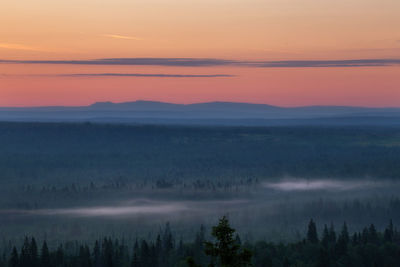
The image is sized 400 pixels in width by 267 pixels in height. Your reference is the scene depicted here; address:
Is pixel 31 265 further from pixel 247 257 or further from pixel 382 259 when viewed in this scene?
pixel 247 257

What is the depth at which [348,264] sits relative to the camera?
186375mm

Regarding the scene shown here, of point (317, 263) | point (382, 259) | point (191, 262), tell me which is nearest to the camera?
point (191, 262)

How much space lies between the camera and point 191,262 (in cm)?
4056

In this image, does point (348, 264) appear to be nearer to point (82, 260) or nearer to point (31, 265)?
point (82, 260)

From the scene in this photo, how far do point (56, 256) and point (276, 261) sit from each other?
66.6 m

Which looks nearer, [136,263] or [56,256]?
[136,263]

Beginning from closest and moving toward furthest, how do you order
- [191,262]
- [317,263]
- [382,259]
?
1. [191,262]
2. [317,263]
3. [382,259]

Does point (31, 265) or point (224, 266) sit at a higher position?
point (224, 266)

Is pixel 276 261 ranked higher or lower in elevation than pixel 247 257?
lower

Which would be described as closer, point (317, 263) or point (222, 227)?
point (222, 227)

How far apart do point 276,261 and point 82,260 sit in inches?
2269

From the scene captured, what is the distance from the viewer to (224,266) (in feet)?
137

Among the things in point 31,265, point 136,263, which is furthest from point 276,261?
point 31,265

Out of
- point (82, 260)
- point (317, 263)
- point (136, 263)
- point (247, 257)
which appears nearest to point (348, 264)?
point (317, 263)
